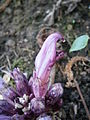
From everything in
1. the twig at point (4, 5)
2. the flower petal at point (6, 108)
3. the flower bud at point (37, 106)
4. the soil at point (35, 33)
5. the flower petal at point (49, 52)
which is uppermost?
the twig at point (4, 5)

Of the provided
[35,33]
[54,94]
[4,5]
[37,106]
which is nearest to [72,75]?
[54,94]

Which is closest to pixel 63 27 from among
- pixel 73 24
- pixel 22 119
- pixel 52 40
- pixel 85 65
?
pixel 73 24

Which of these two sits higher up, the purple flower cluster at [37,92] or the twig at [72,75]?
the twig at [72,75]

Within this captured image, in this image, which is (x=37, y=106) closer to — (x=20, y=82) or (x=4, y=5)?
(x=20, y=82)

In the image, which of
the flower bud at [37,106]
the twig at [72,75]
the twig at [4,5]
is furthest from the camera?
the twig at [4,5]

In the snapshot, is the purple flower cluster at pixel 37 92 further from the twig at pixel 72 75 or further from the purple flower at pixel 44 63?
the twig at pixel 72 75

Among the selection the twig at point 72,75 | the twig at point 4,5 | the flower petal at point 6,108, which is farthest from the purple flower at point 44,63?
the twig at point 4,5

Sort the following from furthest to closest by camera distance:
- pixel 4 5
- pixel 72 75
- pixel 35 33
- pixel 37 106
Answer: pixel 4 5 < pixel 35 33 < pixel 72 75 < pixel 37 106

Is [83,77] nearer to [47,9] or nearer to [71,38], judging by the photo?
[71,38]
